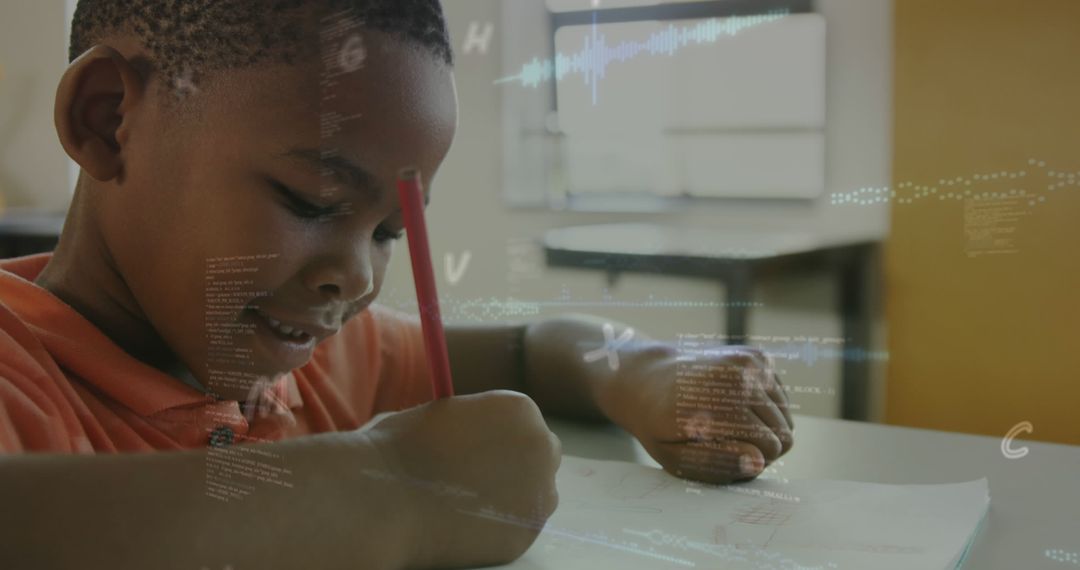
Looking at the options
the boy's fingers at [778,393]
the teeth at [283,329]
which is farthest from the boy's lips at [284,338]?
the boy's fingers at [778,393]

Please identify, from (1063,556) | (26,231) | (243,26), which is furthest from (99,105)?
(1063,556)

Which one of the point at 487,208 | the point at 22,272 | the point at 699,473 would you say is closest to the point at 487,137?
the point at 487,208

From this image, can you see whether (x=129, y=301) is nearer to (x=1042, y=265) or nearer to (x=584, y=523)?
(x=584, y=523)

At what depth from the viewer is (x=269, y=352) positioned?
389 millimetres

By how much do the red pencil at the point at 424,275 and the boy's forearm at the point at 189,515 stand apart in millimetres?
39

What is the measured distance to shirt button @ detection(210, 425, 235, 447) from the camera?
0.39 meters

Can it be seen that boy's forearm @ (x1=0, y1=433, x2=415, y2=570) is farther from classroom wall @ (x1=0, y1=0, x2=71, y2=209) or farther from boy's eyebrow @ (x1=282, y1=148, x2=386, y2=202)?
classroom wall @ (x1=0, y1=0, x2=71, y2=209)

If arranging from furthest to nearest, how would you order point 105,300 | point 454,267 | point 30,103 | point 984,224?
1. point 30,103
2. point 105,300
3. point 454,267
4. point 984,224

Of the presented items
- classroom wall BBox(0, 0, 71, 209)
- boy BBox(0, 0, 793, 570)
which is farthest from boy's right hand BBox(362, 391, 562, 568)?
classroom wall BBox(0, 0, 71, 209)

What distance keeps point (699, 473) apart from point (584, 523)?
5 cm

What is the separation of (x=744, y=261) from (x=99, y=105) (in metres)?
0.31

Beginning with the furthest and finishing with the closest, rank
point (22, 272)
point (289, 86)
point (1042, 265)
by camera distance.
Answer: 1. point (22, 272)
2. point (289, 86)
3. point (1042, 265)

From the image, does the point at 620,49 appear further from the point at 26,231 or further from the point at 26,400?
the point at 26,231

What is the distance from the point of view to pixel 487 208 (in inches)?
12.7
